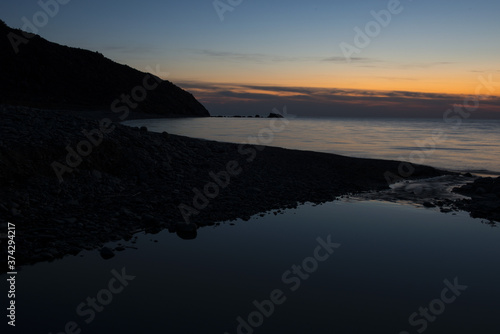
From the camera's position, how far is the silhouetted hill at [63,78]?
270 ft

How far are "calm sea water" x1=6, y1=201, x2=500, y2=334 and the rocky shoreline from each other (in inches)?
37.0

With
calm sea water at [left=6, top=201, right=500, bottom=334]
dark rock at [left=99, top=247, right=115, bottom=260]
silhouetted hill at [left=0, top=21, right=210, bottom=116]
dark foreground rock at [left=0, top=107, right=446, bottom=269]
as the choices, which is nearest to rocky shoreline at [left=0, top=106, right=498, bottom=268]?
dark foreground rock at [left=0, top=107, right=446, bottom=269]

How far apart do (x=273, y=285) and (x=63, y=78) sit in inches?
4080

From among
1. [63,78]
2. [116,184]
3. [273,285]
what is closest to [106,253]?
[273,285]

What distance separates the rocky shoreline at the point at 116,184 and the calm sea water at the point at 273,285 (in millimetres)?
940

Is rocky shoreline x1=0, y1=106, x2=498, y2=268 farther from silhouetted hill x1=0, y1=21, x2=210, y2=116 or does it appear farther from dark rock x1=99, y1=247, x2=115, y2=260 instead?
silhouetted hill x1=0, y1=21, x2=210, y2=116

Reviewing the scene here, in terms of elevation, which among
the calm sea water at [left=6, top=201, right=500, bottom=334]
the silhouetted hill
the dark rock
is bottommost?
the calm sea water at [left=6, top=201, right=500, bottom=334]

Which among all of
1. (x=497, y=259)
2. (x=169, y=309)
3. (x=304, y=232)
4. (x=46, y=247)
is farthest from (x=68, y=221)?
(x=497, y=259)

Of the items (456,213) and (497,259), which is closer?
(497,259)

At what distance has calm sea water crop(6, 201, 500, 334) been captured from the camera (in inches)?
245

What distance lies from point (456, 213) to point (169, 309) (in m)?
12.0

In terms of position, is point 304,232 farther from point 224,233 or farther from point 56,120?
point 56,120

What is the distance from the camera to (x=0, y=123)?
513 inches

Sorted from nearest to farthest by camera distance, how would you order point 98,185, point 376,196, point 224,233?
point 224,233, point 98,185, point 376,196
